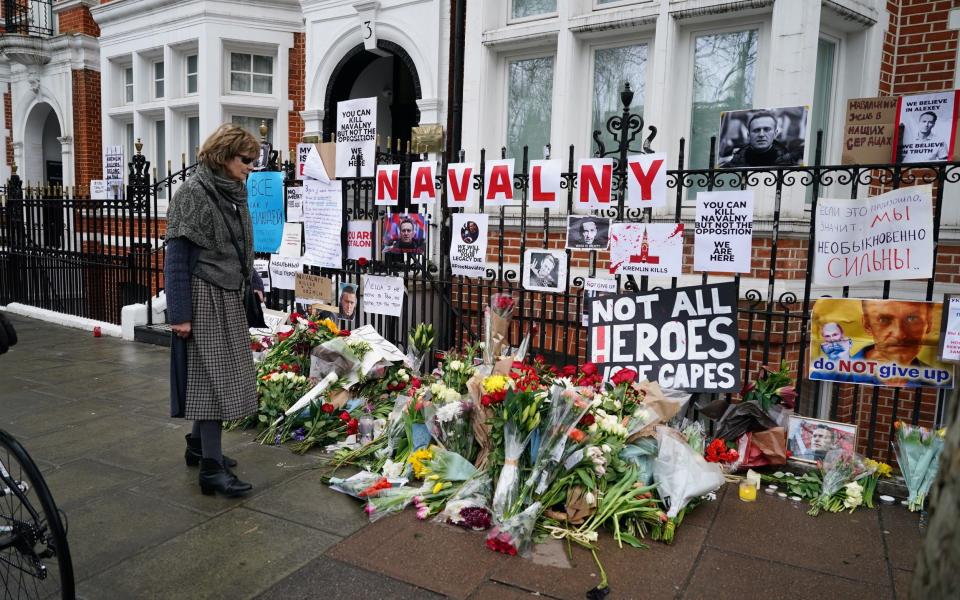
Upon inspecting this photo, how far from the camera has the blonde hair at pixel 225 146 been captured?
3.45 m

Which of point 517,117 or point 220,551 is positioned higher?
point 517,117

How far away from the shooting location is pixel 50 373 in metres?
6.38

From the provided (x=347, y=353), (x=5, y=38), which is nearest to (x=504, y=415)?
(x=347, y=353)

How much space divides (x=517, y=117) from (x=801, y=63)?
2.92 m

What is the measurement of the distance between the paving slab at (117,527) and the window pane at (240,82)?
8499 mm

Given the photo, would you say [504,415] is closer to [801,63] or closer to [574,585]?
[574,585]

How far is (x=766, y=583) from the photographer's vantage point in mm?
2793

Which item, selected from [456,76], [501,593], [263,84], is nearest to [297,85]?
[263,84]

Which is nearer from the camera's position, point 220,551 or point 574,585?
point 574,585

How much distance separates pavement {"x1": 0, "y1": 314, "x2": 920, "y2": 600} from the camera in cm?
273

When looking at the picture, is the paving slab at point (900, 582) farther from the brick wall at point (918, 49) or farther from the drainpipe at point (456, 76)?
the drainpipe at point (456, 76)

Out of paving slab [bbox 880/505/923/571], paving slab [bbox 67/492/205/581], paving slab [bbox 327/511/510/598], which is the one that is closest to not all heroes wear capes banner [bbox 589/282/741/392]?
paving slab [bbox 880/505/923/571]

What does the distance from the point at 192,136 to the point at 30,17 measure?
575 centimetres

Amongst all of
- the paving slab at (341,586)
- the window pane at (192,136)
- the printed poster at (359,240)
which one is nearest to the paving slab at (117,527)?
the paving slab at (341,586)
